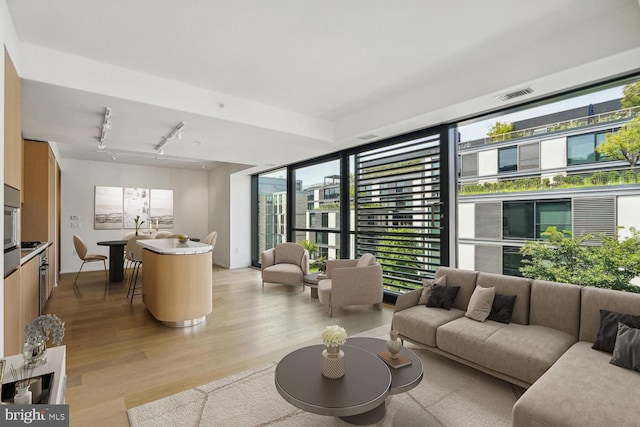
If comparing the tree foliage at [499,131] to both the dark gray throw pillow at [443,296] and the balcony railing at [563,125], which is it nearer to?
the balcony railing at [563,125]

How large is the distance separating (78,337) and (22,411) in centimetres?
274

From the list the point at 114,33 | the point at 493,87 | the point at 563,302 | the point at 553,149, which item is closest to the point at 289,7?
the point at 114,33

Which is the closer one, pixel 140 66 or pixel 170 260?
pixel 140 66

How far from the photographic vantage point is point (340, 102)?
13.5 ft

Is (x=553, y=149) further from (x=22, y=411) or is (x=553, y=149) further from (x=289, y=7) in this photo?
(x=22, y=411)

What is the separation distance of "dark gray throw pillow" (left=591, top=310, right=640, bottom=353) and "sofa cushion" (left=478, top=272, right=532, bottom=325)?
56 centimetres

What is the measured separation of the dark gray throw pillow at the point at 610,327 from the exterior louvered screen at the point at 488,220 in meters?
1.46

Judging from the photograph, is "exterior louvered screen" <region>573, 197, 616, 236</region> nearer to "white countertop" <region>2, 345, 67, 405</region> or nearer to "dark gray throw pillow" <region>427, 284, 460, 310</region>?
"dark gray throw pillow" <region>427, 284, 460, 310</region>

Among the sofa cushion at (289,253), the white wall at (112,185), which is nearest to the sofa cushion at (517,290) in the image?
the sofa cushion at (289,253)

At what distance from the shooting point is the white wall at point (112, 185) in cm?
773

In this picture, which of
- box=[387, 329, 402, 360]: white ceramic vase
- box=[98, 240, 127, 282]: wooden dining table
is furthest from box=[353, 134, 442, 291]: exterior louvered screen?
box=[98, 240, 127, 282]: wooden dining table

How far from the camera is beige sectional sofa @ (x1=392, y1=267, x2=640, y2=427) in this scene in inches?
66.7

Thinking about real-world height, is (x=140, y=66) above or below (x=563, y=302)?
above

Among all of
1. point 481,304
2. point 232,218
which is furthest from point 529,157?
point 232,218
